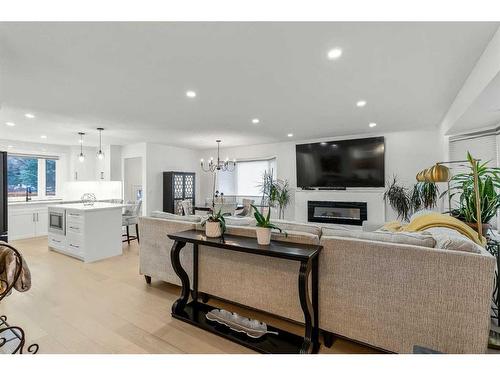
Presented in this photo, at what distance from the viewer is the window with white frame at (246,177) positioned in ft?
23.8

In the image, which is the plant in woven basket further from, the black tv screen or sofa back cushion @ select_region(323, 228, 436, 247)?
sofa back cushion @ select_region(323, 228, 436, 247)

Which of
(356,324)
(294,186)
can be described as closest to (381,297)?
(356,324)

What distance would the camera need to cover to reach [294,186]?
21.5ft

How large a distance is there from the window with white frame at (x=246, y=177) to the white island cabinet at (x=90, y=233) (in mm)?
3906

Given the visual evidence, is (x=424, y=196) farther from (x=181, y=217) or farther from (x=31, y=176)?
(x=31, y=176)

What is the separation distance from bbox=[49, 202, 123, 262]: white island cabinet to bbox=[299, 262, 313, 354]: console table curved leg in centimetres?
376

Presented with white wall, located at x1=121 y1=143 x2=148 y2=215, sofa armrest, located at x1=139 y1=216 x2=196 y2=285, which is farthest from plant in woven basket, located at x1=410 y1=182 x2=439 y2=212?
white wall, located at x1=121 y1=143 x2=148 y2=215

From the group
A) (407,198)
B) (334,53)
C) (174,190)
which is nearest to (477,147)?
(407,198)

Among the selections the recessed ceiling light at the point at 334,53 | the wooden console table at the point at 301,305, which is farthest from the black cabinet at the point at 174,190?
the recessed ceiling light at the point at 334,53

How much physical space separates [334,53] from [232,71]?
96 cm

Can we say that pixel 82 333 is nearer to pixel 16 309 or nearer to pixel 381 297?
pixel 16 309

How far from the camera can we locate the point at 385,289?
1.71 m
